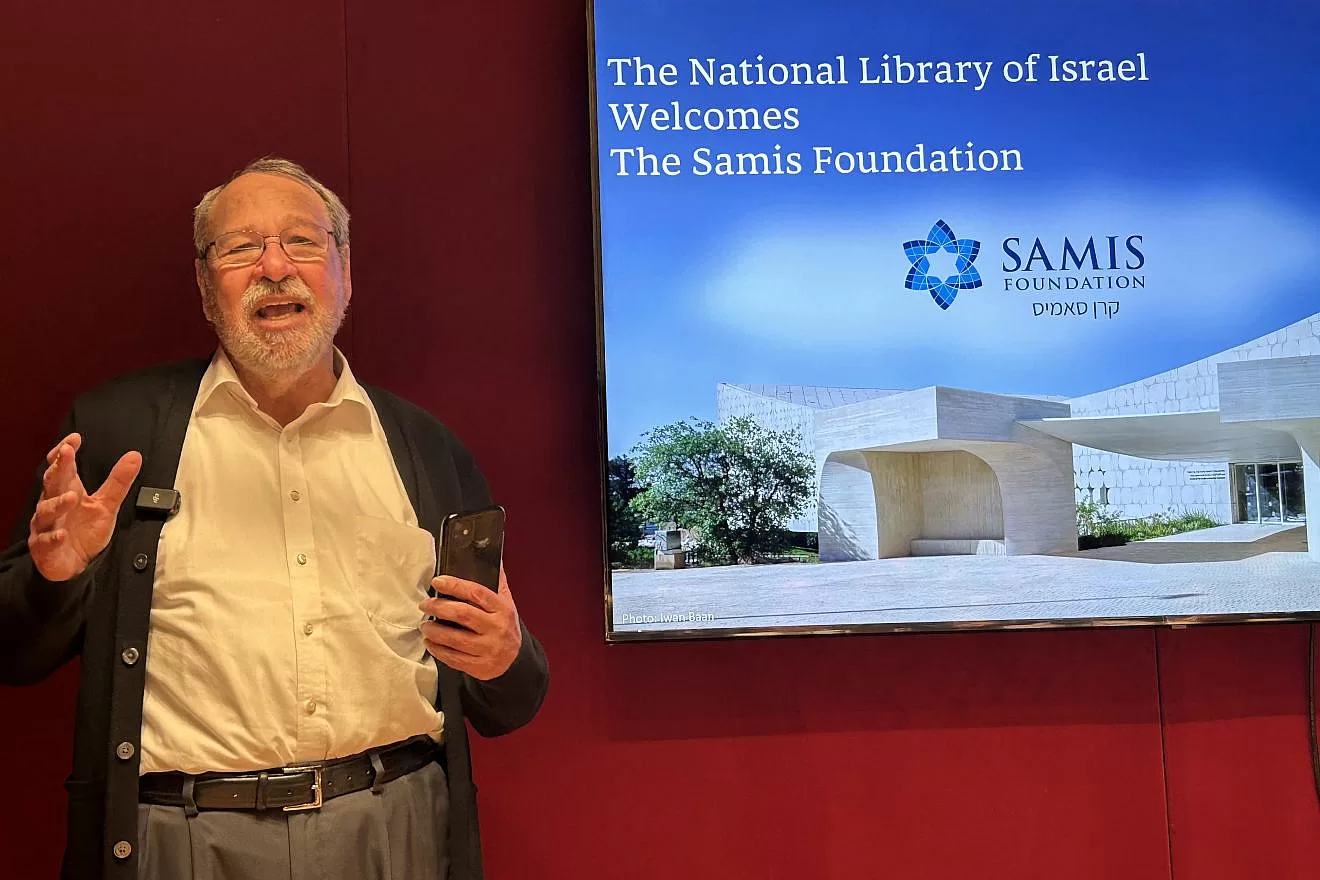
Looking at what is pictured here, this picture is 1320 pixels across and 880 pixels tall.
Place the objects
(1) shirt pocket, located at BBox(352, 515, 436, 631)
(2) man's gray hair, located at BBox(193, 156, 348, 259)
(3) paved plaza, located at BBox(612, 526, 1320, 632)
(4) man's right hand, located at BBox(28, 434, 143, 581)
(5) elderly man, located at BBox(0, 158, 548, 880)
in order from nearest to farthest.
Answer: (4) man's right hand, located at BBox(28, 434, 143, 581)
(5) elderly man, located at BBox(0, 158, 548, 880)
(1) shirt pocket, located at BBox(352, 515, 436, 631)
(2) man's gray hair, located at BBox(193, 156, 348, 259)
(3) paved plaza, located at BBox(612, 526, 1320, 632)

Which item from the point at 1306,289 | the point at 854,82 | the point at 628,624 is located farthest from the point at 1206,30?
the point at 628,624

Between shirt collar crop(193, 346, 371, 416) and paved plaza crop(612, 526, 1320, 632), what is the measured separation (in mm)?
691

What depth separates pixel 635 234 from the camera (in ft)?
7.21

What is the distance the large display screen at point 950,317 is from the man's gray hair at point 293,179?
0.56 metres

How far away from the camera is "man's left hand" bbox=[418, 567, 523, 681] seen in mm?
1516

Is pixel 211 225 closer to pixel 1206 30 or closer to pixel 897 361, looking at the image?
pixel 897 361

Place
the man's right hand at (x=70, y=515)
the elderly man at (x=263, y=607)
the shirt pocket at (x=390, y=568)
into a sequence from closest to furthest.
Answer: the man's right hand at (x=70, y=515) < the elderly man at (x=263, y=607) < the shirt pocket at (x=390, y=568)

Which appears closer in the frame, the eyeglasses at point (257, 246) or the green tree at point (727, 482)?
the eyeglasses at point (257, 246)

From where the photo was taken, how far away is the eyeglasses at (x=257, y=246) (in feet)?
5.78

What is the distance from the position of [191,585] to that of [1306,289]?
237cm

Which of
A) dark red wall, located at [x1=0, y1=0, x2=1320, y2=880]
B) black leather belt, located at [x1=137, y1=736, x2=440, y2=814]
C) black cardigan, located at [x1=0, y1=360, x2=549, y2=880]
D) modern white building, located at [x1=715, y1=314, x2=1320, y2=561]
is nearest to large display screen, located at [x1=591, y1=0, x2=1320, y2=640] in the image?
modern white building, located at [x1=715, y1=314, x2=1320, y2=561]

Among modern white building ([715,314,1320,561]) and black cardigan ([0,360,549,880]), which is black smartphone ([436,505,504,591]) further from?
modern white building ([715,314,1320,561])

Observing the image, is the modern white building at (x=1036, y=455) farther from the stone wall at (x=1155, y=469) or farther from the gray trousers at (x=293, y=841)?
the gray trousers at (x=293, y=841)

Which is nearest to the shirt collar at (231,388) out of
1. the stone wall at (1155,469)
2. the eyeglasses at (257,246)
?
the eyeglasses at (257,246)
